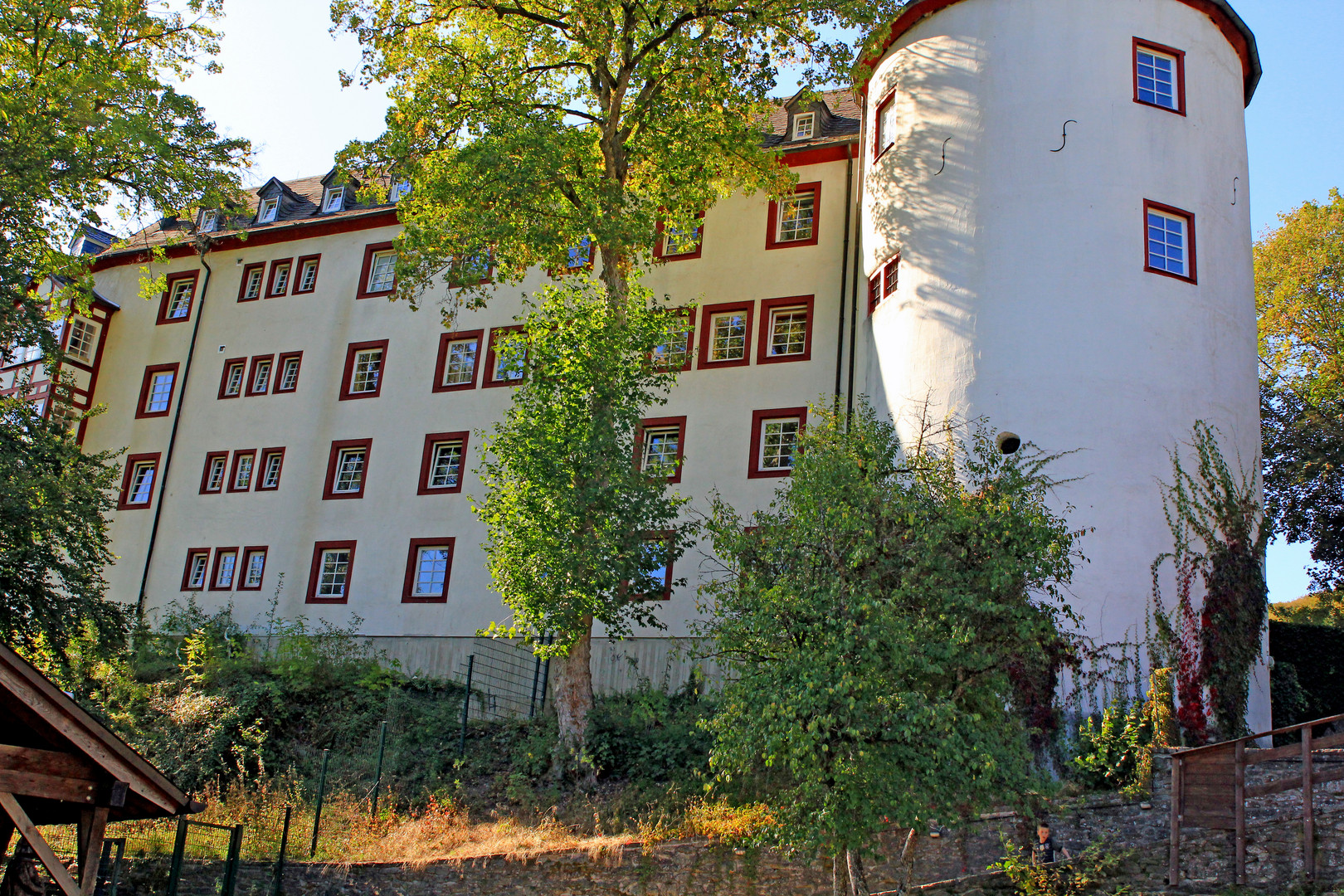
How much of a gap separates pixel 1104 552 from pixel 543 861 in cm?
995

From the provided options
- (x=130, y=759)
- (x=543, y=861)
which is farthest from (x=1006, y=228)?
(x=130, y=759)

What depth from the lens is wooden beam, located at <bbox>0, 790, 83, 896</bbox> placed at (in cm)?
945

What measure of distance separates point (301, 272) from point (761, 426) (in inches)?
589

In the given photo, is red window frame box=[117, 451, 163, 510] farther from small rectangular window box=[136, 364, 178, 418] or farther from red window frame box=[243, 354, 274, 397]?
red window frame box=[243, 354, 274, 397]

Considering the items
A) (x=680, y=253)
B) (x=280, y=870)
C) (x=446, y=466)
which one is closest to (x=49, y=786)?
(x=280, y=870)

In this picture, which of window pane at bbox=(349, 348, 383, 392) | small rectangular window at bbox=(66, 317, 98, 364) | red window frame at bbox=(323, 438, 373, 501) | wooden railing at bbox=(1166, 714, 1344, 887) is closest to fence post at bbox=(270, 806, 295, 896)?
wooden railing at bbox=(1166, 714, 1344, 887)

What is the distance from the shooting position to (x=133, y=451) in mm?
33812

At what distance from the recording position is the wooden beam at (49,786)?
9.67 metres

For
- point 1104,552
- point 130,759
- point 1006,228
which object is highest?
point 1006,228

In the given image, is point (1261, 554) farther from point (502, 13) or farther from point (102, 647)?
point (102, 647)

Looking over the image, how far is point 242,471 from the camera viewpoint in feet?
106

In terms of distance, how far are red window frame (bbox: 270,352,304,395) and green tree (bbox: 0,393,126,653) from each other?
1027 cm

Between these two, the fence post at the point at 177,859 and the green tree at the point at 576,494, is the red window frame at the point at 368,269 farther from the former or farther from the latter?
the fence post at the point at 177,859

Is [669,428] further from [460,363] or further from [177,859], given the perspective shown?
[177,859]
